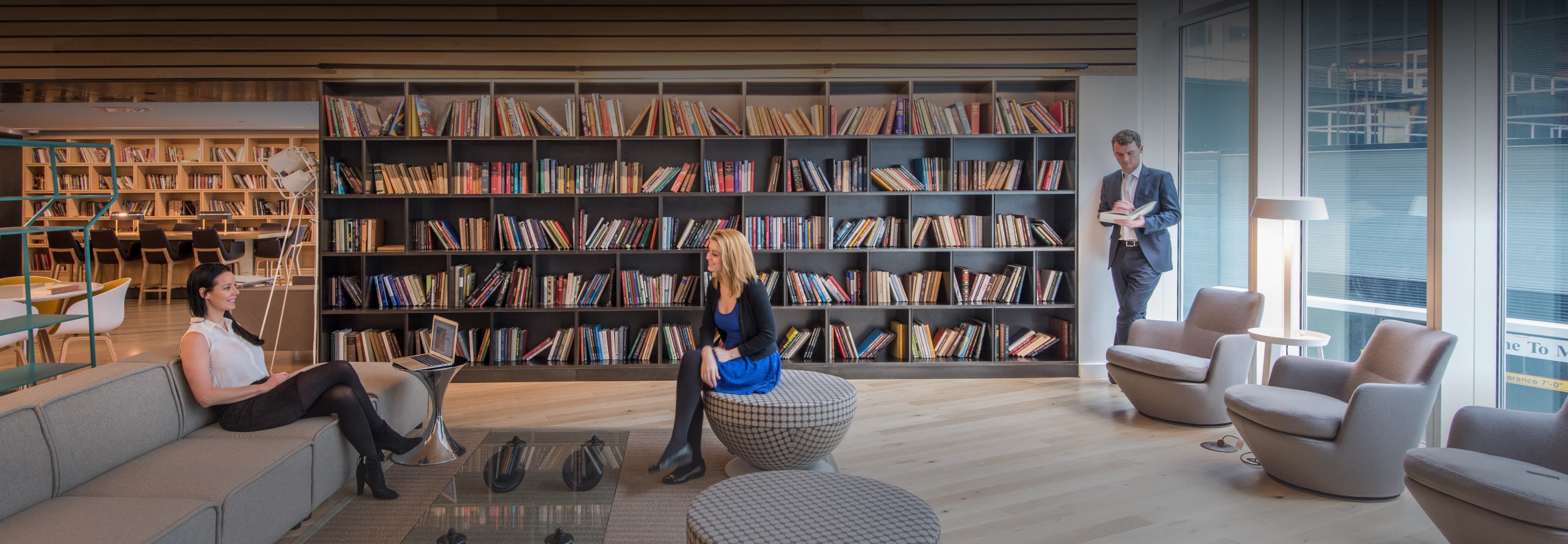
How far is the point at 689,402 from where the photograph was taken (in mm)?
3615

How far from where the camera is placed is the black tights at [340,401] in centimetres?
327

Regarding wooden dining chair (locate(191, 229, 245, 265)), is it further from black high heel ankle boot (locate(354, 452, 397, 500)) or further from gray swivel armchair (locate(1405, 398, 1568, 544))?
gray swivel armchair (locate(1405, 398, 1568, 544))

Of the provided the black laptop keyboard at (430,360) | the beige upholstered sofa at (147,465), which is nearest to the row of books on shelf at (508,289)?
the black laptop keyboard at (430,360)

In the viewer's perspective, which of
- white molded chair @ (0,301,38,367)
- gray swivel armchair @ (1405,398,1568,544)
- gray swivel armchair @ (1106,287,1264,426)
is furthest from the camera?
white molded chair @ (0,301,38,367)

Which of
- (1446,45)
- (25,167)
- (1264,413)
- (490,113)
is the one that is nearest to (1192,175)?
(1446,45)

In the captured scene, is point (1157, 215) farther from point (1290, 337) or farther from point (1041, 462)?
point (1041, 462)

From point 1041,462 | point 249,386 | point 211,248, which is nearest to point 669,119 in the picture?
point 249,386

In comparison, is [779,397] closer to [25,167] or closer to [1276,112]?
[1276,112]

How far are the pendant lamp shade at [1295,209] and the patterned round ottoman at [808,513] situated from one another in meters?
2.83

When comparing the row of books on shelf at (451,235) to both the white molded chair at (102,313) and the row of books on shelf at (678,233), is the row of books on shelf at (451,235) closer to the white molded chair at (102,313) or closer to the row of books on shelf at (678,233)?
the row of books on shelf at (678,233)

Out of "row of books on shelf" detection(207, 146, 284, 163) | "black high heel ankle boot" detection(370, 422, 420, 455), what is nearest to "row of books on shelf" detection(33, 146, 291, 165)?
"row of books on shelf" detection(207, 146, 284, 163)

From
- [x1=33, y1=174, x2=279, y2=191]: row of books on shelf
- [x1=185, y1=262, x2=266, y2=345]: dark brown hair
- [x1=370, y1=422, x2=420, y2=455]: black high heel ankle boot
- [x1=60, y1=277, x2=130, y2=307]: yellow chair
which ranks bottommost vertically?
[x1=370, y1=422, x2=420, y2=455]: black high heel ankle boot

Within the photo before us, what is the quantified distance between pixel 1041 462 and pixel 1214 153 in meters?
2.87

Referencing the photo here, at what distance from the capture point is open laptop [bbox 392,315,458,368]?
12.5 ft
